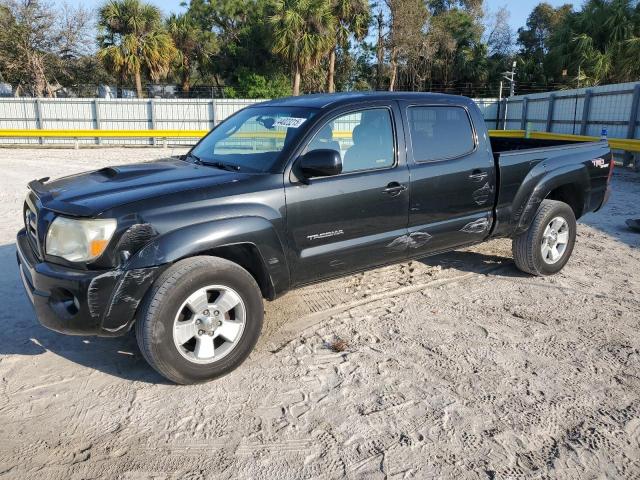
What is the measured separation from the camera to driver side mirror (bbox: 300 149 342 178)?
12.0 feet

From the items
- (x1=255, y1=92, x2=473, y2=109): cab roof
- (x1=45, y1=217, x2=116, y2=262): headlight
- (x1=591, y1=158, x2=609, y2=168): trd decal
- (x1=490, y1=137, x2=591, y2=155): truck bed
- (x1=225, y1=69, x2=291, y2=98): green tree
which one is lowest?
(x1=45, y1=217, x2=116, y2=262): headlight

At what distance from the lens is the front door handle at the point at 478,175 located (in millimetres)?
4668

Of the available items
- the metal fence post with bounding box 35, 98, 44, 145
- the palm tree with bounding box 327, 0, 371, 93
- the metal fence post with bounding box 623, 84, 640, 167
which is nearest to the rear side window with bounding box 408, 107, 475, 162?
the metal fence post with bounding box 623, 84, 640, 167

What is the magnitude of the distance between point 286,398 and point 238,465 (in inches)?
25.6

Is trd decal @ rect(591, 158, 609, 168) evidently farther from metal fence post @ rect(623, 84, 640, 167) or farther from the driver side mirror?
metal fence post @ rect(623, 84, 640, 167)

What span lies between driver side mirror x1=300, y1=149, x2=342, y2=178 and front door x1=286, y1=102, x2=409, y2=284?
0.14m

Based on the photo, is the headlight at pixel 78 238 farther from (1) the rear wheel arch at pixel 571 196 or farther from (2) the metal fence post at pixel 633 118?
(2) the metal fence post at pixel 633 118

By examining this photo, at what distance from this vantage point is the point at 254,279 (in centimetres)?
363

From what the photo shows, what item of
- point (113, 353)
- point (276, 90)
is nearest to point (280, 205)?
point (113, 353)

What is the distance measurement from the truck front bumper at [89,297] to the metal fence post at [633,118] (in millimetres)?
15314

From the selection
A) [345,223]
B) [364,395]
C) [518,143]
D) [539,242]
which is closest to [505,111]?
[518,143]

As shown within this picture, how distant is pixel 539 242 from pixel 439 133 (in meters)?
1.59

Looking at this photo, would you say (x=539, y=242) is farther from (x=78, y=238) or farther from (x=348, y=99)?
(x=78, y=238)

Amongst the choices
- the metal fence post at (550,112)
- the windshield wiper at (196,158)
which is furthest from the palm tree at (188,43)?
the windshield wiper at (196,158)
